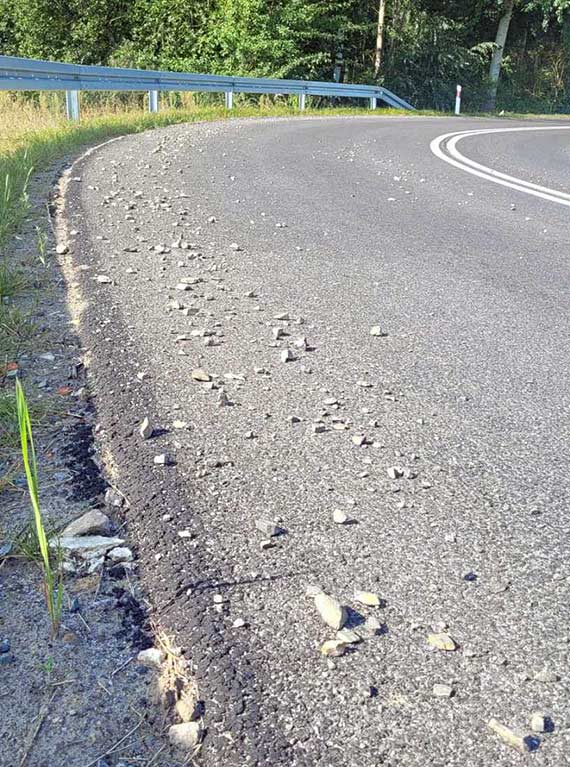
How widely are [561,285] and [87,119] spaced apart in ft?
36.0

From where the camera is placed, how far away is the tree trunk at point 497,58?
3397cm

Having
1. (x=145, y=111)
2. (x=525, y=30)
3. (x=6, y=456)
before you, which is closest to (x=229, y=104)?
(x=145, y=111)

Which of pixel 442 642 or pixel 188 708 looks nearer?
pixel 188 708

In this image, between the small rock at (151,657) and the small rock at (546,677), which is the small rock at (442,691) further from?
the small rock at (151,657)

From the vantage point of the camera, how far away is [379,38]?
3053 centimetres

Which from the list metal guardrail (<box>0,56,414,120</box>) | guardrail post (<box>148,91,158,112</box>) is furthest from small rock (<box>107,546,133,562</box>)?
guardrail post (<box>148,91,158,112</box>)

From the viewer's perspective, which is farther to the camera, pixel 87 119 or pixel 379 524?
pixel 87 119

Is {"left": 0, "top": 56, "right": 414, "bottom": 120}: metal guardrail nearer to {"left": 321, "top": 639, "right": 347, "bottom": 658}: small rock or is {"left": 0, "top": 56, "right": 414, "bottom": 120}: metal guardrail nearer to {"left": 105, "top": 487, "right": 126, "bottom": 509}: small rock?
{"left": 105, "top": 487, "right": 126, "bottom": 509}: small rock

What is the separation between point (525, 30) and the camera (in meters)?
37.8

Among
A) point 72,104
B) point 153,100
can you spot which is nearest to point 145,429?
point 72,104

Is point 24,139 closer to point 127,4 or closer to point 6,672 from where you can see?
point 6,672

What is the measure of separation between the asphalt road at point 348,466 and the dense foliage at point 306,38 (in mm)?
22892

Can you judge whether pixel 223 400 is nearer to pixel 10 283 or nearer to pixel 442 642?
pixel 442 642

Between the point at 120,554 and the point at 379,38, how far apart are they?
3200 centimetres
